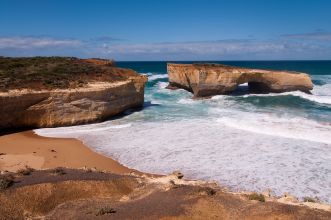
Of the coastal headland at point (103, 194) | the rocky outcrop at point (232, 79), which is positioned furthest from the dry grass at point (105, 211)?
the rocky outcrop at point (232, 79)

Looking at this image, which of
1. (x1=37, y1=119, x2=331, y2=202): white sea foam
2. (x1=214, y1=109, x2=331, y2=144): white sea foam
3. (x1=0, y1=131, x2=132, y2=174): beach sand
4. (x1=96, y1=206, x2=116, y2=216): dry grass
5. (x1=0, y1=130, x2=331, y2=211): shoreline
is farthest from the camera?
(x1=214, y1=109, x2=331, y2=144): white sea foam

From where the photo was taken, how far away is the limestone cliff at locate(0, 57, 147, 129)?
2084 centimetres

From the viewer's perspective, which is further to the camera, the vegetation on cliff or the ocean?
the vegetation on cliff

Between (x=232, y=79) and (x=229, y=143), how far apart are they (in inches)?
698

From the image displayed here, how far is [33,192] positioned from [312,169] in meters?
10.0

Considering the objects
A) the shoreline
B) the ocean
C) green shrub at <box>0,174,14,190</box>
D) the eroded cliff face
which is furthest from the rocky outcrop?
green shrub at <box>0,174,14,190</box>

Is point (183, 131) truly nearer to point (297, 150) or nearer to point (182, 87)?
point (297, 150)

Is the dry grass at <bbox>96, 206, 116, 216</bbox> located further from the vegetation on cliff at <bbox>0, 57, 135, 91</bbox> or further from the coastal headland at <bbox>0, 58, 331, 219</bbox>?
the vegetation on cliff at <bbox>0, 57, 135, 91</bbox>

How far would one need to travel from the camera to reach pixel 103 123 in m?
23.4

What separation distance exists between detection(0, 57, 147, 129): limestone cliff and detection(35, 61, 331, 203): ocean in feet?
2.80

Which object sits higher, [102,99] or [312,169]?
[102,99]

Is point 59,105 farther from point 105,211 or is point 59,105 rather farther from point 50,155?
point 105,211

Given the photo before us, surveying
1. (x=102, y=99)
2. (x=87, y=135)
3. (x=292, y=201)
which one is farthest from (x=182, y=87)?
(x=292, y=201)

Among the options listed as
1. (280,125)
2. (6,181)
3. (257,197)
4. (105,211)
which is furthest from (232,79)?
(105,211)
